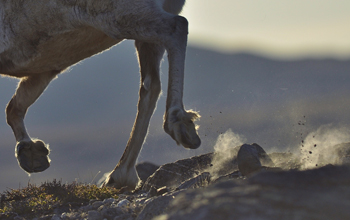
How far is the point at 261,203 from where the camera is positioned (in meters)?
1.04

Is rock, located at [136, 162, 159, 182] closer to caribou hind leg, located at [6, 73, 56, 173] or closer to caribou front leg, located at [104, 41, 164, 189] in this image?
caribou front leg, located at [104, 41, 164, 189]

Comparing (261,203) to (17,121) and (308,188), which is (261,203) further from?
(17,121)

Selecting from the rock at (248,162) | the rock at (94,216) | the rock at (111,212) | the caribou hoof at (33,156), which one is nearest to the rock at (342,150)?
the rock at (248,162)

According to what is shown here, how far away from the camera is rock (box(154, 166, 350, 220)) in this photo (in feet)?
3.21

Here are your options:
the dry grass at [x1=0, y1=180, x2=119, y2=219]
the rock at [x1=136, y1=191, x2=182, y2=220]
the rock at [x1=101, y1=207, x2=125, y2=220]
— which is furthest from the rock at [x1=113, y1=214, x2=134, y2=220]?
the dry grass at [x1=0, y1=180, x2=119, y2=219]

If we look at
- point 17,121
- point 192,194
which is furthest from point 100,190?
point 192,194

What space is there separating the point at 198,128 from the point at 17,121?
10.8 feet

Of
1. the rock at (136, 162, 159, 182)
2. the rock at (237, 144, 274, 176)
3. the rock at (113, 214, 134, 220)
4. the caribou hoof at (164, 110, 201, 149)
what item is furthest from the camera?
the rock at (136, 162, 159, 182)

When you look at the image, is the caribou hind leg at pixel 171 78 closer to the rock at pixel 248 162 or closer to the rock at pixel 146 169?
the rock at pixel 248 162

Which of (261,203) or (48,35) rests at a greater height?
(48,35)

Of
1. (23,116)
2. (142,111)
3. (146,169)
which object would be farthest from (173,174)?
(23,116)

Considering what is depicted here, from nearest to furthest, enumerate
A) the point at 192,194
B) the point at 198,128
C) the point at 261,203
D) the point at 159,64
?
1. the point at 261,203
2. the point at 192,194
3. the point at 198,128
4. the point at 159,64

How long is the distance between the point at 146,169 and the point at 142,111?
6.87 feet

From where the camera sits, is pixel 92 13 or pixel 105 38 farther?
pixel 105 38
